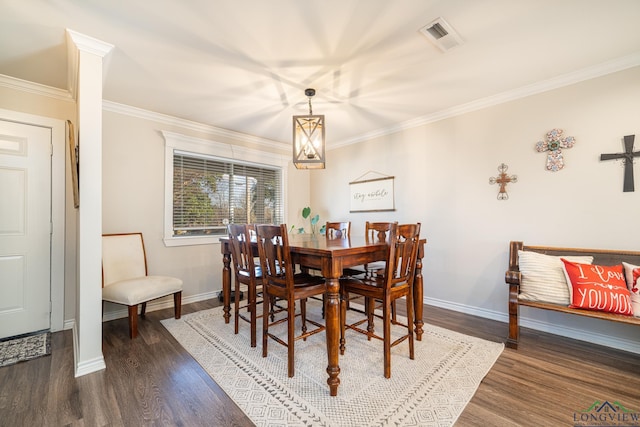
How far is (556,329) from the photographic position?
258 centimetres

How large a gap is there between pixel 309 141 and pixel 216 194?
2078 mm

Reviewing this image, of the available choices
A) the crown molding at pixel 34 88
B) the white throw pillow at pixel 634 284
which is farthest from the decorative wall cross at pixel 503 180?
the crown molding at pixel 34 88

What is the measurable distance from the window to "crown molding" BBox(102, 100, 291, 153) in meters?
0.38

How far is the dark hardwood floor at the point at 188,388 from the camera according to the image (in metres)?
1.50

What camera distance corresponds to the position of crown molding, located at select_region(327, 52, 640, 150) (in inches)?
90.4

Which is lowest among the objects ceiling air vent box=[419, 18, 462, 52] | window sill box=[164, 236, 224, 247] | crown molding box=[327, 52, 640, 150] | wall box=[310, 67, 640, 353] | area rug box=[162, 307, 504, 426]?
area rug box=[162, 307, 504, 426]

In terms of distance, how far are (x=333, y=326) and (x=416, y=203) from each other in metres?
2.44

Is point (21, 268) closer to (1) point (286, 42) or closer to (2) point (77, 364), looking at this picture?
(2) point (77, 364)

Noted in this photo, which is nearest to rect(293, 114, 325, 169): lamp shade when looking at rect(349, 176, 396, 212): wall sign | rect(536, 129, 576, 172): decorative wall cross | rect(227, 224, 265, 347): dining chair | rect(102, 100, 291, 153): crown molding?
rect(227, 224, 265, 347): dining chair

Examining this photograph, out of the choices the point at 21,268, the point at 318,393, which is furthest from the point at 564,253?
the point at 21,268

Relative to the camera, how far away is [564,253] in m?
2.49

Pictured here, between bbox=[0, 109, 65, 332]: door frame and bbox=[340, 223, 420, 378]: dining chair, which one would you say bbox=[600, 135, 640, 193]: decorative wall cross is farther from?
bbox=[0, 109, 65, 332]: door frame

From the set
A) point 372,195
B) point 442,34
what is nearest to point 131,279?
point 372,195

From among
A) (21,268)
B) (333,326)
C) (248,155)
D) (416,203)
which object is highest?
(248,155)
